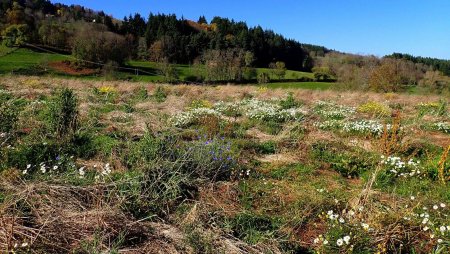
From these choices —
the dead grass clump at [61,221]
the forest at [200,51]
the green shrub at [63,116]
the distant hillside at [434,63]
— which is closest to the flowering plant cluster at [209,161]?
the dead grass clump at [61,221]

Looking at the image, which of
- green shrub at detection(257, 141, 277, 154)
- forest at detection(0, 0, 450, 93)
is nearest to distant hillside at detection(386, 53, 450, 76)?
forest at detection(0, 0, 450, 93)

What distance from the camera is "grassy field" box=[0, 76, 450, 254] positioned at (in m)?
4.19

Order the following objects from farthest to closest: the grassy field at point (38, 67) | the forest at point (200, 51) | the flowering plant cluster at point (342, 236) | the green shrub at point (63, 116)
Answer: the grassy field at point (38, 67), the forest at point (200, 51), the green shrub at point (63, 116), the flowering plant cluster at point (342, 236)

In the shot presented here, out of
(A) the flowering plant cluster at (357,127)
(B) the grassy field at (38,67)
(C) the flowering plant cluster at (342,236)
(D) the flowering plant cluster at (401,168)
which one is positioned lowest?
(B) the grassy field at (38,67)

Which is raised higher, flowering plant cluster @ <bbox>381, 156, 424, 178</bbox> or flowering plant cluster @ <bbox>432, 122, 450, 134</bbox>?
flowering plant cluster @ <bbox>432, 122, 450, 134</bbox>

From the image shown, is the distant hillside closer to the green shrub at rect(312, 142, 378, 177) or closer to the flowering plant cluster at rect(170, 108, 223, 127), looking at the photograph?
the flowering plant cluster at rect(170, 108, 223, 127)

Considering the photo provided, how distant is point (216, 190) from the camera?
19.5ft

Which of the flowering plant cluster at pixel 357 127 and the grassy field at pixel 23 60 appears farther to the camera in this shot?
the grassy field at pixel 23 60

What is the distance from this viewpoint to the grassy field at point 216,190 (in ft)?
13.8

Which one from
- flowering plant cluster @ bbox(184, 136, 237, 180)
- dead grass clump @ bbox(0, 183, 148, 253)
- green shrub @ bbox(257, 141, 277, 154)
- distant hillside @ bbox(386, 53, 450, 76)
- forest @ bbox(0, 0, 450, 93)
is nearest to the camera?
dead grass clump @ bbox(0, 183, 148, 253)

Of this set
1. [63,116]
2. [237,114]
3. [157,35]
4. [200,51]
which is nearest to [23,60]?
[200,51]

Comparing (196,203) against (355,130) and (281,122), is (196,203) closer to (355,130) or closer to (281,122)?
(355,130)

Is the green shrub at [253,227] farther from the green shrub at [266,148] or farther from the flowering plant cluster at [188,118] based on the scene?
the flowering plant cluster at [188,118]

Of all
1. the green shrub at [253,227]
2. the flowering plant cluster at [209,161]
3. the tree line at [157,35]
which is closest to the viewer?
the green shrub at [253,227]
